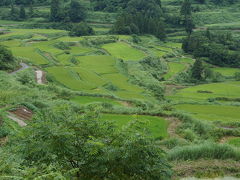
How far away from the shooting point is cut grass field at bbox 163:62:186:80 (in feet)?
159

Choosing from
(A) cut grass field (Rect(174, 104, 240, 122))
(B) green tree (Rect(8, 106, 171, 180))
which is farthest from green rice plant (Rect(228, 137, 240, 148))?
(B) green tree (Rect(8, 106, 171, 180))

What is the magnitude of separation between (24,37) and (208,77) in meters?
32.6

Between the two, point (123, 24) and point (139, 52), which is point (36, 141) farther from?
point (123, 24)

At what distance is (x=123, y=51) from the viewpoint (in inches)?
2106

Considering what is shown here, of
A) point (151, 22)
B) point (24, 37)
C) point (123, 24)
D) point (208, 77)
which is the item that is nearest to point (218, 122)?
point (208, 77)

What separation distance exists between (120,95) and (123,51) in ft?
81.4

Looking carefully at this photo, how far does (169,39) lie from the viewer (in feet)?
254

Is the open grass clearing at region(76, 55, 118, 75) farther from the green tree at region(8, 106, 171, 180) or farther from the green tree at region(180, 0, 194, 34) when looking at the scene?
the green tree at region(180, 0, 194, 34)

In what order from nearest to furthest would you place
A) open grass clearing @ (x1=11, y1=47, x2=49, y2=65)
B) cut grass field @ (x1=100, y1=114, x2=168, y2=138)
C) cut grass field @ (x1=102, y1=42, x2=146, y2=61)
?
cut grass field @ (x1=100, y1=114, x2=168, y2=138) < open grass clearing @ (x1=11, y1=47, x2=49, y2=65) < cut grass field @ (x1=102, y1=42, x2=146, y2=61)

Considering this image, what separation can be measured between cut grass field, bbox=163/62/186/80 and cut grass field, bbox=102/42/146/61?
4.85m

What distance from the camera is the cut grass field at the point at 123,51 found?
4996cm

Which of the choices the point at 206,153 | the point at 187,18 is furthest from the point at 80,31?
the point at 206,153

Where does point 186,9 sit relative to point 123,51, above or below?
above

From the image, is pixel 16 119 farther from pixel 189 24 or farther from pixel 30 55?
pixel 189 24
